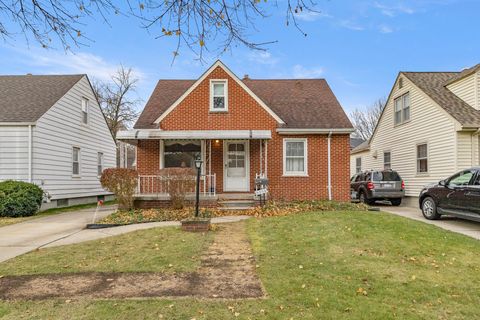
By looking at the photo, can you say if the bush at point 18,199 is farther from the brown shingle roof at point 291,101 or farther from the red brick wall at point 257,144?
the red brick wall at point 257,144

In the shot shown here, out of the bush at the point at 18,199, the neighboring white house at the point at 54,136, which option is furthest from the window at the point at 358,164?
the bush at the point at 18,199

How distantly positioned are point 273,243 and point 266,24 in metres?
4.32

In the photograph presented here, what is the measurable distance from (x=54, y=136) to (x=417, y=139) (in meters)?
16.4

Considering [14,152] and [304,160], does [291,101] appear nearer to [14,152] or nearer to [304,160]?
[304,160]

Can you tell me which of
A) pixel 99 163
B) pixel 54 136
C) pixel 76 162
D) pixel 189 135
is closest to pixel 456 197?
pixel 189 135

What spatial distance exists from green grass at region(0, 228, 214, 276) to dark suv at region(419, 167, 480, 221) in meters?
6.95

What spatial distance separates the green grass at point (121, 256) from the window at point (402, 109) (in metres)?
13.7

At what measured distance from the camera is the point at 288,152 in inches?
564

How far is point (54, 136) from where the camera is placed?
593 inches

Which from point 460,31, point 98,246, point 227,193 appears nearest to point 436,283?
point 98,246

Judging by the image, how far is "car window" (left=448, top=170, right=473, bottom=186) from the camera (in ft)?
30.9

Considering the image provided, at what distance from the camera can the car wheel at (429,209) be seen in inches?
416

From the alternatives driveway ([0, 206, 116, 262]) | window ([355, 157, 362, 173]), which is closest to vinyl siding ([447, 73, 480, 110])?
window ([355, 157, 362, 173])

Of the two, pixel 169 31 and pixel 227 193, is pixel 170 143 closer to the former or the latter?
pixel 227 193
